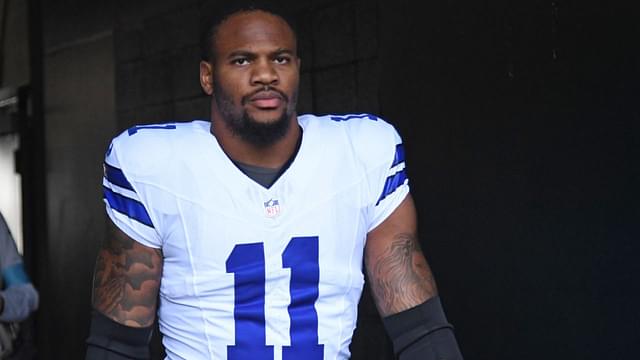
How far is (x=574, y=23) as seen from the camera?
143 inches

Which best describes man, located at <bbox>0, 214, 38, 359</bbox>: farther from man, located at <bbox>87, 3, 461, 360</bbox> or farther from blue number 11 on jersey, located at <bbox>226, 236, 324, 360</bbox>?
blue number 11 on jersey, located at <bbox>226, 236, 324, 360</bbox>

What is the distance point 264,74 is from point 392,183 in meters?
0.42

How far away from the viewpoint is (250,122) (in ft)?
9.00

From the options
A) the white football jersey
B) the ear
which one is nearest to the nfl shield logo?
A: the white football jersey

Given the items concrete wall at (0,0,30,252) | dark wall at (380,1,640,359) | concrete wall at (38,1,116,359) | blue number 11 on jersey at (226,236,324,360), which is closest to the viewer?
blue number 11 on jersey at (226,236,324,360)

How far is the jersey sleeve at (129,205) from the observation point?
268cm

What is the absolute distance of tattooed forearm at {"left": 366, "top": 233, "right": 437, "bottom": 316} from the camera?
2.77 m

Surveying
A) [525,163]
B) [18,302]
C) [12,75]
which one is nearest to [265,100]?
[525,163]

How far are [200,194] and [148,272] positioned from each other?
0.71ft

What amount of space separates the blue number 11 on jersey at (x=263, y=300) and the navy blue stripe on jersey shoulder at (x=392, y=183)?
0.79 feet

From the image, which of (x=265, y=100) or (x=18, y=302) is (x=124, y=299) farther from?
(x=18, y=302)

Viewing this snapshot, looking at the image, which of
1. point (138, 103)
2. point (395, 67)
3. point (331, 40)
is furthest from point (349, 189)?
point (138, 103)

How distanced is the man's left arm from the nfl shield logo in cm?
26

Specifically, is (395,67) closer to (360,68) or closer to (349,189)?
(360,68)
